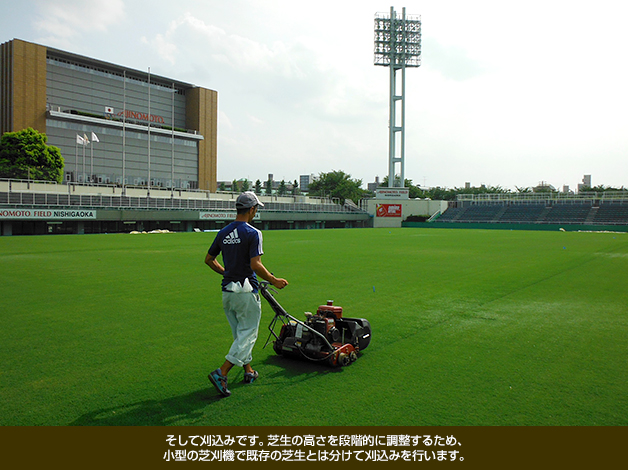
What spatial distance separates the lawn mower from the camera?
5.42 m

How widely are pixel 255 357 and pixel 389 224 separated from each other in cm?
7171

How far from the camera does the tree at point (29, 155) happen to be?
50.4 metres

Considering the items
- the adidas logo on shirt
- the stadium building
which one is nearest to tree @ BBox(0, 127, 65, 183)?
the stadium building

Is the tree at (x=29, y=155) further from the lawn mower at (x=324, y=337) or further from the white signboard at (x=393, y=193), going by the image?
the lawn mower at (x=324, y=337)

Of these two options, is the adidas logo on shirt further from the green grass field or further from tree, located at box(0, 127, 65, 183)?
tree, located at box(0, 127, 65, 183)

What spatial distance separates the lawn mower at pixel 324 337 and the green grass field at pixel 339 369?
7.2 inches

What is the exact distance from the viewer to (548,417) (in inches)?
164

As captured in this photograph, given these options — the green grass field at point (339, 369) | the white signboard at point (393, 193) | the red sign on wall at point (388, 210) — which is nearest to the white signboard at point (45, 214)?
the green grass field at point (339, 369)

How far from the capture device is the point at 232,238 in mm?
4562

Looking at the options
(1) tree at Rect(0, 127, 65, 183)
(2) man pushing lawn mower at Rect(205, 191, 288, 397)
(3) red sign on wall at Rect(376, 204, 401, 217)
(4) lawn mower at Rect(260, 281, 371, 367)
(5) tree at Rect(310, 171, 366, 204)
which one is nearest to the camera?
(2) man pushing lawn mower at Rect(205, 191, 288, 397)

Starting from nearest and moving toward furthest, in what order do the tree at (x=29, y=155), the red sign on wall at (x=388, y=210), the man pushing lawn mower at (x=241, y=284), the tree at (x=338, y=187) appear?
the man pushing lawn mower at (x=241, y=284) → the tree at (x=29, y=155) → the red sign on wall at (x=388, y=210) → the tree at (x=338, y=187)

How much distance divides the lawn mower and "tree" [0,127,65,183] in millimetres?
53041

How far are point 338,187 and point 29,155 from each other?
59.2 metres

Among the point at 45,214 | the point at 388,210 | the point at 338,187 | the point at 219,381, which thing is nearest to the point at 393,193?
the point at 388,210
